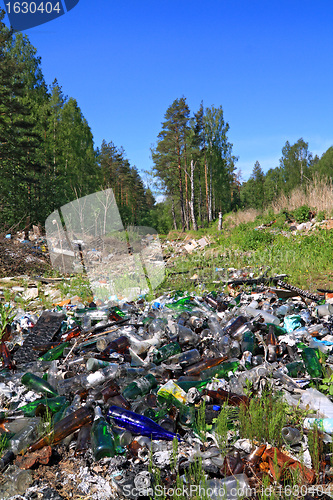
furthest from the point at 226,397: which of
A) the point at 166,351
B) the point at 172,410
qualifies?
the point at 166,351

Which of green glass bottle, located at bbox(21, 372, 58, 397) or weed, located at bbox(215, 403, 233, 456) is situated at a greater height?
green glass bottle, located at bbox(21, 372, 58, 397)

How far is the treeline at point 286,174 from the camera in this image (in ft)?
128

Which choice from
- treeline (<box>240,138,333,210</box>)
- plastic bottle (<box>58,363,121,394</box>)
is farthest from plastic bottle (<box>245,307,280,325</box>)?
treeline (<box>240,138,333,210</box>)

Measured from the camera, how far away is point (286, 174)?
140 ft

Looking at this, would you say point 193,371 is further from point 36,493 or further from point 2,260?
point 2,260

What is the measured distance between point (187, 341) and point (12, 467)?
1.47 m

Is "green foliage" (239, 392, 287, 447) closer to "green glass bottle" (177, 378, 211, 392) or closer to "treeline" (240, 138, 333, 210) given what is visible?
"green glass bottle" (177, 378, 211, 392)

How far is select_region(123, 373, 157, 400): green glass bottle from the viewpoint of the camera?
1996mm

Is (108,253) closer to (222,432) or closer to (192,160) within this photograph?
(222,432)

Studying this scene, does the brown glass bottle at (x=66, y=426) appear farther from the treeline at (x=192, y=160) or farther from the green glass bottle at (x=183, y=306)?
the treeline at (x=192, y=160)

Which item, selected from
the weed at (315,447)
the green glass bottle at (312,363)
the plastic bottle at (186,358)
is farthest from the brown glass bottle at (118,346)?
the weed at (315,447)

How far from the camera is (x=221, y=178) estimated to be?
29.0 m
